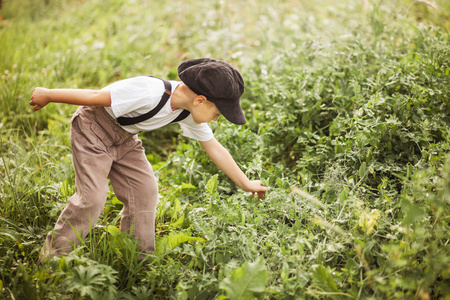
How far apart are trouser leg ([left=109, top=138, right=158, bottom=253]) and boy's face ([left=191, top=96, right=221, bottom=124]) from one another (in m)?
0.48

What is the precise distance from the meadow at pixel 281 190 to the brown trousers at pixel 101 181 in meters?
0.11

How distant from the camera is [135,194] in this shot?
2213 mm

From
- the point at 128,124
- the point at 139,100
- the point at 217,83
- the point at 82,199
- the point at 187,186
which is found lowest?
the point at 187,186

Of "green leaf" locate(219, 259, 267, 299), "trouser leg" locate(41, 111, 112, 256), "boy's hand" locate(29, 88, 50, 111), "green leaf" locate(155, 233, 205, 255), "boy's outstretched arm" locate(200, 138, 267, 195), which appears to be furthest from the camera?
"boy's outstretched arm" locate(200, 138, 267, 195)

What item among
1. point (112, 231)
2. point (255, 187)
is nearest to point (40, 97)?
point (112, 231)

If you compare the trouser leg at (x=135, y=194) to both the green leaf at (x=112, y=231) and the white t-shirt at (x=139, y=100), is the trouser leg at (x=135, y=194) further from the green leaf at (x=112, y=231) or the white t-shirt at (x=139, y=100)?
the white t-shirt at (x=139, y=100)

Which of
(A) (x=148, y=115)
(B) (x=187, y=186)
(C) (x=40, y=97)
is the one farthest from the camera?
(B) (x=187, y=186)

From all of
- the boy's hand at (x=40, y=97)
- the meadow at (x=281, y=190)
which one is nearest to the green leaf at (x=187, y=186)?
the meadow at (x=281, y=190)

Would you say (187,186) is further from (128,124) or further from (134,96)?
(134,96)

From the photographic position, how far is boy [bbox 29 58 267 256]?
1919 mm

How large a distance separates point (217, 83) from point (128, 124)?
564 millimetres

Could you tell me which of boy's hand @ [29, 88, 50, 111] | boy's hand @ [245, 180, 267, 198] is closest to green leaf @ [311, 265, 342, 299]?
boy's hand @ [245, 180, 267, 198]

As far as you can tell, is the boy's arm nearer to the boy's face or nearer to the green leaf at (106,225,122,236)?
the boy's face

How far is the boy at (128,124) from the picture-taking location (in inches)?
75.5
